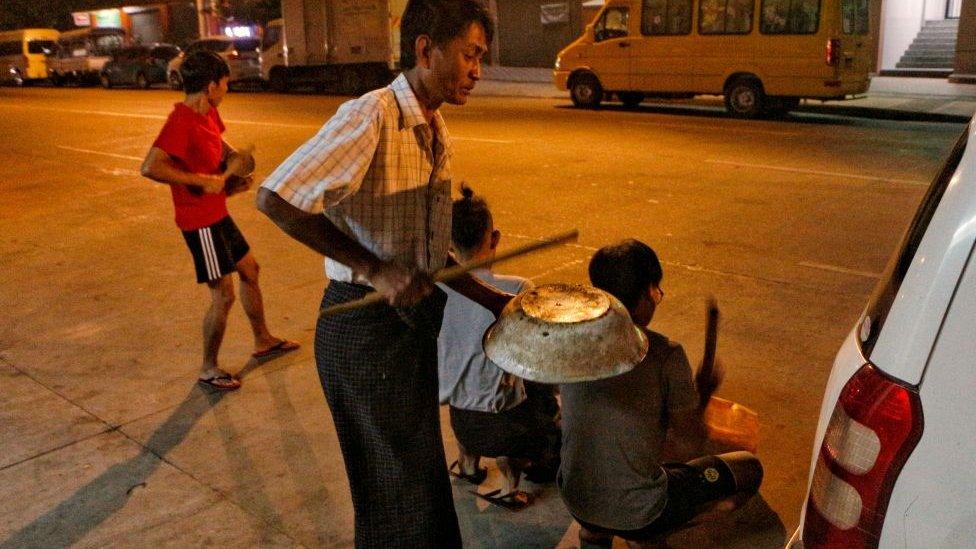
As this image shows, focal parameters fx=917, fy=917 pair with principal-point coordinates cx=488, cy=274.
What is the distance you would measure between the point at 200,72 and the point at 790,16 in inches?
491

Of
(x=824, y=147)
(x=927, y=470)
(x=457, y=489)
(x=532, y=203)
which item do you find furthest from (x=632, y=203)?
(x=927, y=470)

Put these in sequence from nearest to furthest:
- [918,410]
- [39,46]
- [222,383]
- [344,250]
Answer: [918,410] → [344,250] → [222,383] → [39,46]

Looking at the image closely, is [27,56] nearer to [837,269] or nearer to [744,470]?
[837,269]

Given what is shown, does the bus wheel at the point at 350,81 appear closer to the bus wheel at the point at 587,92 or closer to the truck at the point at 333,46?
the truck at the point at 333,46

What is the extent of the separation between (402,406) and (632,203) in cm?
646

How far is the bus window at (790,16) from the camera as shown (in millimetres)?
14570

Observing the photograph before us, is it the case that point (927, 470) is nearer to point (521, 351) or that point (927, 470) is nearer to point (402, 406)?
point (521, 351)

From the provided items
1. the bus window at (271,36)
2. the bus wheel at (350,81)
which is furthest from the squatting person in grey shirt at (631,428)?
the bus window at (271,36)

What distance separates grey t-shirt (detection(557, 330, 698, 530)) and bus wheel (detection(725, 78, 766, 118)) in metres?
13.6

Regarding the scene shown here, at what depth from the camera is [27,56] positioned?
36.8 m

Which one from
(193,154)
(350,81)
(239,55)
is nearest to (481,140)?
(193,154)

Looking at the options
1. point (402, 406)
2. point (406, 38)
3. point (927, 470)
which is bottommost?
point (402, 406)

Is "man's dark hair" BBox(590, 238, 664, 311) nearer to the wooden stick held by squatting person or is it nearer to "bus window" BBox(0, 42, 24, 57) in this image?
the wooden stick held by squatting person

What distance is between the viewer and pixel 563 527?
344 cm
